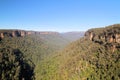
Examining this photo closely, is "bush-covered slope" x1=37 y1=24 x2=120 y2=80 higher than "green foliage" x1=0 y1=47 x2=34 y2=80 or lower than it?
higher

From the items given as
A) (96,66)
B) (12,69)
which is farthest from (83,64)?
(12,69)

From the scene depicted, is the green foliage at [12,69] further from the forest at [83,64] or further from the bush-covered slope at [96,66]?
the bush-covered slope at [96,66]

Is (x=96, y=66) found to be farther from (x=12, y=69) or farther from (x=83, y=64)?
(x=12, y=69)

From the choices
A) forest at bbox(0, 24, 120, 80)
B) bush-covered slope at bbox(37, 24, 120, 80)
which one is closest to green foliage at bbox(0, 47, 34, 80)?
forest at bbox(0, 24, 120, 80)

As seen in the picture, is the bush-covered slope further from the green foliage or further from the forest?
the green foliage

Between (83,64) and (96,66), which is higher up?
(83,64)

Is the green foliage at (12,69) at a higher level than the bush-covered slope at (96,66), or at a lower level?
lower

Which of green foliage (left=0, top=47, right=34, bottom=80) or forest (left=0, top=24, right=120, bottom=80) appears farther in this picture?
green foliage (left=0, top=47, right=34, bottom=80)

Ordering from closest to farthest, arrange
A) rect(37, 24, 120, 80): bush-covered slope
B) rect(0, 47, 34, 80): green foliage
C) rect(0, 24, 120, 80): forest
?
rect(37, 24, 120, 80): bush-covered slope, rect(0, 24, 120, 80): forest, rect(0, 47, 34, 80): green foliage

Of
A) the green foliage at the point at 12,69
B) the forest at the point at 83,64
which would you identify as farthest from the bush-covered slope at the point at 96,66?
the green foliage at the point at 12,69

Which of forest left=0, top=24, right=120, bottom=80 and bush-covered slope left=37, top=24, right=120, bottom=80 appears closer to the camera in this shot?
bush-covered slope left=37, top=24, right=120, bottom=80

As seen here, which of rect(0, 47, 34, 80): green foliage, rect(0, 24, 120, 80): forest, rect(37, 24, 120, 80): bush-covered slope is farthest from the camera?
rect(0, 47, 34, 80): green foliage
